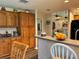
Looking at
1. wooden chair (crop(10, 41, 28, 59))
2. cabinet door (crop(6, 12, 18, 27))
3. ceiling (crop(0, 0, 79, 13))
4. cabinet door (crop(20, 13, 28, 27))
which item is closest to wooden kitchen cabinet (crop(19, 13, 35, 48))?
cabinet door (crop(20, 13, 28, 27))

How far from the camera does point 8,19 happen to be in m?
5.25

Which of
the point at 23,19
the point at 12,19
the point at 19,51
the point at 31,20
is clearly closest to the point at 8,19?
the point at 12,19

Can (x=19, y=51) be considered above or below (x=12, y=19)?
below

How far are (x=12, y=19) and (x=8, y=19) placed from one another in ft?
0.79

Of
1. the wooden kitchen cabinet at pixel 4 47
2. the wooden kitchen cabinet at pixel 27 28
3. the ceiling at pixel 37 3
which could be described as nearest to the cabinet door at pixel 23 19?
the wooden kitchen cabinet at pixel 27 28

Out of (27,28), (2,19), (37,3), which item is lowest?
(27,28)

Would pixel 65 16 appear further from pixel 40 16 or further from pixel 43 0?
pixel 43 0

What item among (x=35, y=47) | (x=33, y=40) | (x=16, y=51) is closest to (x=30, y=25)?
(x=33, y=40)

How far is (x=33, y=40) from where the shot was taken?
648 cm

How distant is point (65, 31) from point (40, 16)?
82.2 inches

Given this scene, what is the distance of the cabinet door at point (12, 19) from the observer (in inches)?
208

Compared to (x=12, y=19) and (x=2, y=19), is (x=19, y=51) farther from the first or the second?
(x=12, y=19)

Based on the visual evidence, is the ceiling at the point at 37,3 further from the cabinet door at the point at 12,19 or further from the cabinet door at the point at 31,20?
the cabinet door at the point at 31,20

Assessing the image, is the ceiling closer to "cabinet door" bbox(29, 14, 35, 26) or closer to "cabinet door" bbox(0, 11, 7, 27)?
"cabinet door" bbox(0, 11, 7, 27)
